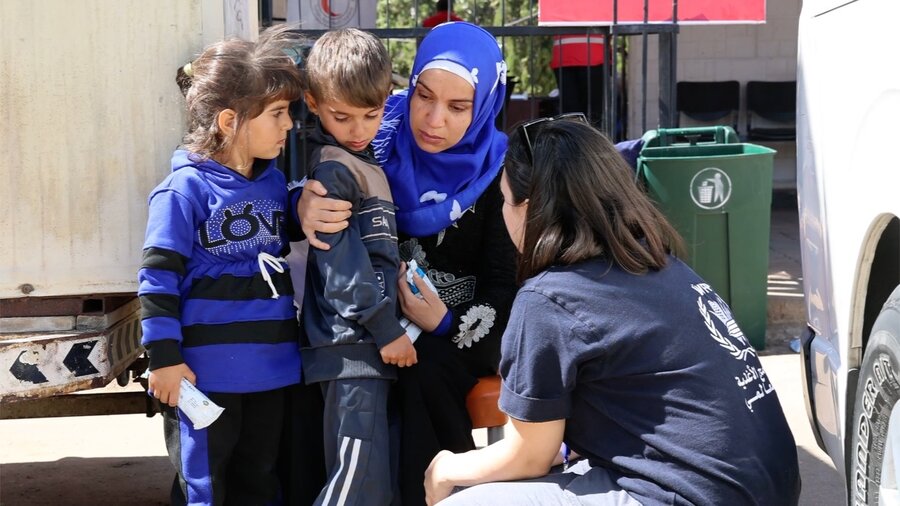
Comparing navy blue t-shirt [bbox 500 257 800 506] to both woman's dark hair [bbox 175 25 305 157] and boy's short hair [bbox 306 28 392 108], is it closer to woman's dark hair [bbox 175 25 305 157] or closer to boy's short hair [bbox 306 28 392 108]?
boy's short hair [bbox 306 28 392 108]

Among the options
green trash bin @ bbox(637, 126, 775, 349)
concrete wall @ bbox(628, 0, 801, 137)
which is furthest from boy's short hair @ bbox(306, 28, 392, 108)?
concrete wall @ bbox(628, 0, 801, 137)

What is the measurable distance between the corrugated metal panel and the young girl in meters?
0.14

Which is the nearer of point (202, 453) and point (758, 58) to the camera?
point (202, 453)

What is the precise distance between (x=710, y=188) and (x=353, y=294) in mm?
3056

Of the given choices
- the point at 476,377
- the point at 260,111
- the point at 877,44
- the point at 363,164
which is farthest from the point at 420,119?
the point at 877,44

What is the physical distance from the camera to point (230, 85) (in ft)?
8.74

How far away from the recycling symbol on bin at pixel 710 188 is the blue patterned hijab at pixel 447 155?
2.38 meters

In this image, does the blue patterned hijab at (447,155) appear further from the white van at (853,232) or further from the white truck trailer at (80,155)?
the white van at (853,232)

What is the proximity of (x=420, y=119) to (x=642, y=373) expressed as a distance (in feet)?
3.96

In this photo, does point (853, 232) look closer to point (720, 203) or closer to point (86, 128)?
point (86, 128)

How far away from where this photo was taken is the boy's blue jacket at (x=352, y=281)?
265 centimetres

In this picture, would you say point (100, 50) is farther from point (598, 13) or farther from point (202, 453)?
point (598, 13)

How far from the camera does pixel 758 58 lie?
11.1 metres

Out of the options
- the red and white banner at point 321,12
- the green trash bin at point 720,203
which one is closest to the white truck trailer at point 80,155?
the green trash bin at point 720,203
